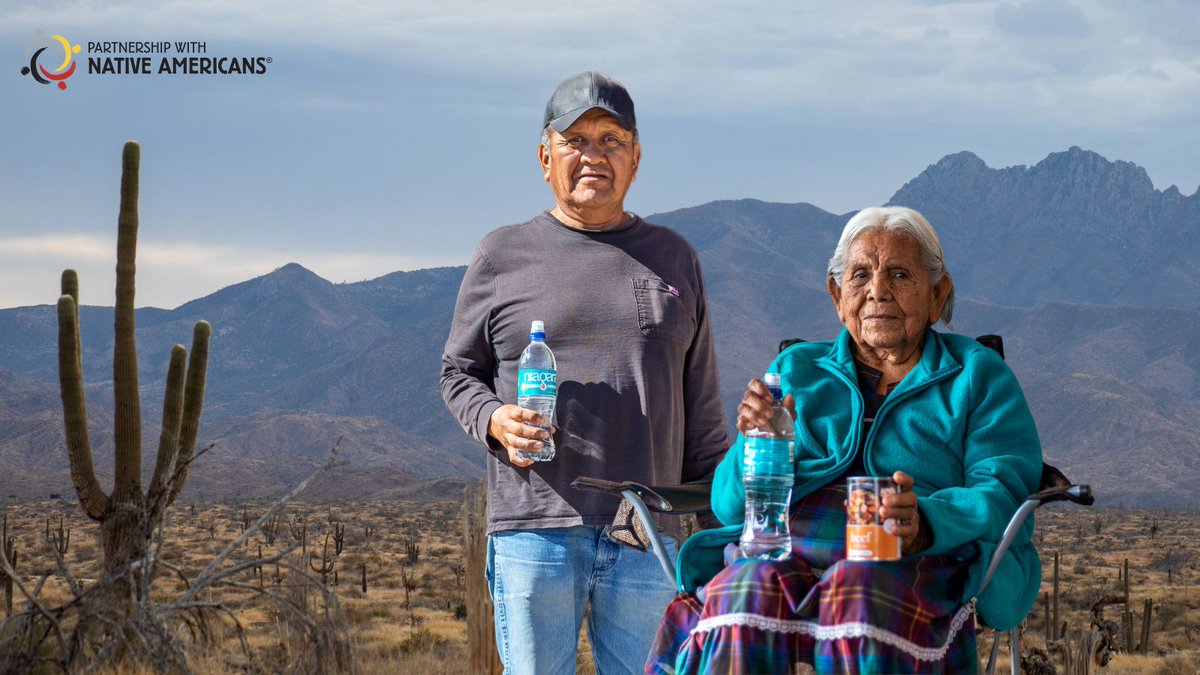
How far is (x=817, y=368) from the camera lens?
3367 mm

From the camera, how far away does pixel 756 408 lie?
3.02m

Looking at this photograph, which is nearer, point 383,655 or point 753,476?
point 753,476

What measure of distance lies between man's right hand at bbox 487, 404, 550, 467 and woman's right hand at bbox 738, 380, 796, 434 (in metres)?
0.49

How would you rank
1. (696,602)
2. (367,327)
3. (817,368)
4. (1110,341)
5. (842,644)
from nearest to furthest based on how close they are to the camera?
(842,644)
(696,602)
(817,368)
(1110,341)
(367,327)

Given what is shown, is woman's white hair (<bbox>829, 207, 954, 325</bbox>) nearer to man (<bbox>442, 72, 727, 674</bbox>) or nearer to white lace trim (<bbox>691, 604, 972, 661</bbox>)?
man (<bbox>442, 72, 727, 674</bbox>)

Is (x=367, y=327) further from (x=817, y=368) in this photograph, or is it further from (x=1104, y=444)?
(x=817, y=368)

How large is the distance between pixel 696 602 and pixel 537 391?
2.03ft

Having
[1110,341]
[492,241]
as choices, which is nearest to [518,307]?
[492,241]

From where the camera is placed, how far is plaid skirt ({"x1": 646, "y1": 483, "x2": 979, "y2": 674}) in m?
2.76

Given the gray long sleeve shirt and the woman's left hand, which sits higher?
the gray long sleeve shirt

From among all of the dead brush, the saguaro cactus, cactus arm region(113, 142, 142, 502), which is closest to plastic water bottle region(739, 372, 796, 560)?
the dead brush

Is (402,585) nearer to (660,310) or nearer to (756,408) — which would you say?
(660,310)

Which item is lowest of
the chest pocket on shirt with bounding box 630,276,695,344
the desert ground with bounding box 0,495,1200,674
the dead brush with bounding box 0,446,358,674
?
the desert ground with bounding box 0,495,1200,674

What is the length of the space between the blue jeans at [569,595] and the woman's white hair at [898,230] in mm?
846
